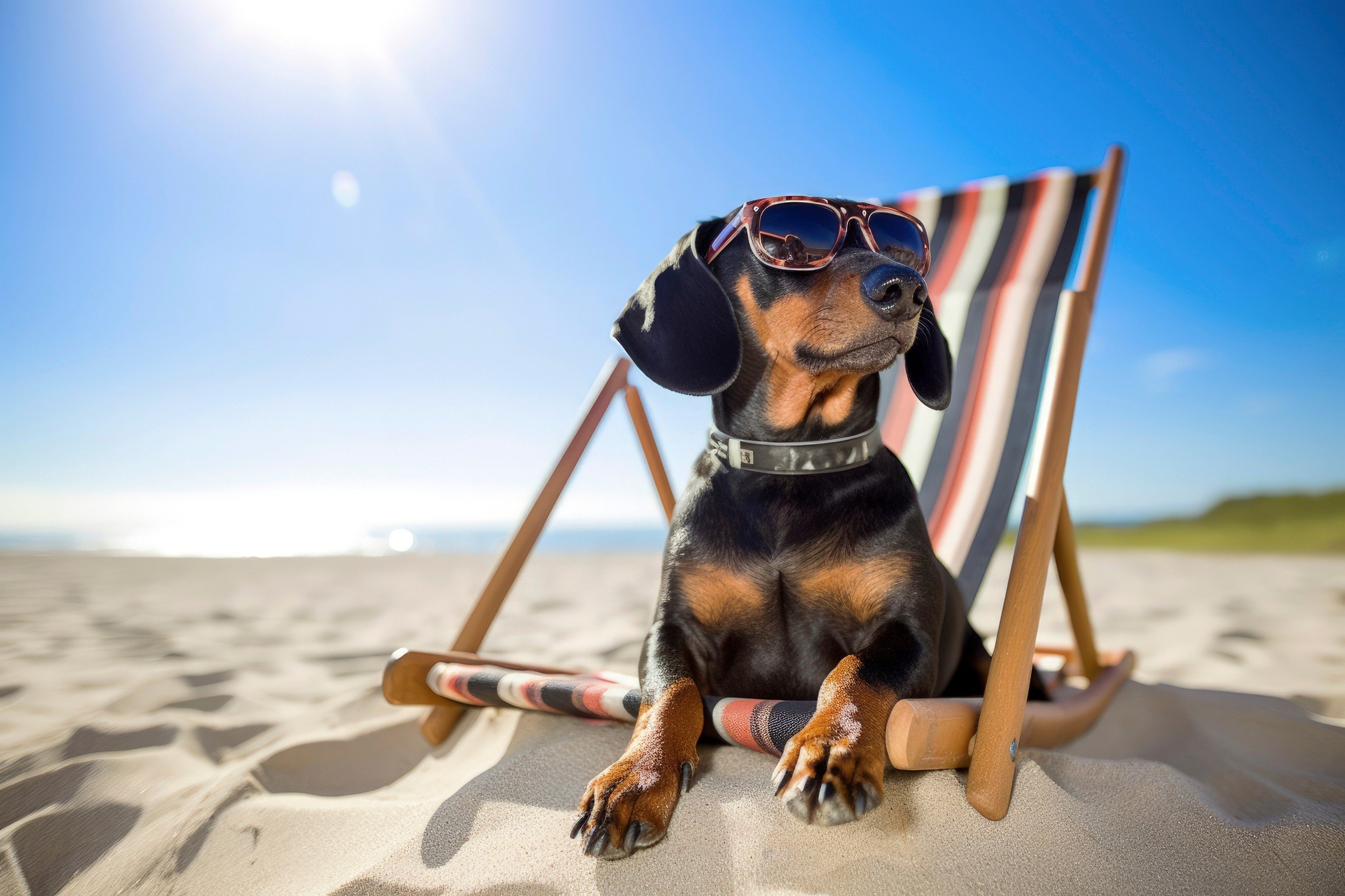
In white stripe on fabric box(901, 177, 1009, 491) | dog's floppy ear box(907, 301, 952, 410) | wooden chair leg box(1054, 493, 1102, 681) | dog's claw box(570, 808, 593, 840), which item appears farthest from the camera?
white stripe on fabric box(901, 177, 1009, 491)

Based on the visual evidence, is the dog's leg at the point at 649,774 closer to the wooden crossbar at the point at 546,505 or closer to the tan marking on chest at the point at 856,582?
the tan marking on chest at the point at 856,582

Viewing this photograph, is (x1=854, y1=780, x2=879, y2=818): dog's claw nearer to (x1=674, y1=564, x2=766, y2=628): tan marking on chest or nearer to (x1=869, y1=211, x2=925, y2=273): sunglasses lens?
(x1=674, y1=564, x2=766, y2=628): tan marking on chest

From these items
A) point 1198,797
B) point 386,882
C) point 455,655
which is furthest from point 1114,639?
point 386,882

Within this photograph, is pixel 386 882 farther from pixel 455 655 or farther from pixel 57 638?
pixel 57 638

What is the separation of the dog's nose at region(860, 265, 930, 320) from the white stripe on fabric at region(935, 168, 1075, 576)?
1.30 metres

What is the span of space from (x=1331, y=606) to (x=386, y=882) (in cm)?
634

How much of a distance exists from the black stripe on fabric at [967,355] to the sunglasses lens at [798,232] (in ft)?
4.09

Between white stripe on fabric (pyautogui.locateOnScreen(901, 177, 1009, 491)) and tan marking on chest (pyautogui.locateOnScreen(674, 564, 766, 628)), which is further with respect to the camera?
white stripe on fabric (pyautogui.locateOnScreen(901, 177, 1009, 491))

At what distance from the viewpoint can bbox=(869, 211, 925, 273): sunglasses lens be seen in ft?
6.49

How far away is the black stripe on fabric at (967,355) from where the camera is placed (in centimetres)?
288

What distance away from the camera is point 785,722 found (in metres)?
1.35

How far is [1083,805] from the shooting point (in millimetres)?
1419

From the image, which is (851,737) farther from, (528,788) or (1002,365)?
(1002,365)

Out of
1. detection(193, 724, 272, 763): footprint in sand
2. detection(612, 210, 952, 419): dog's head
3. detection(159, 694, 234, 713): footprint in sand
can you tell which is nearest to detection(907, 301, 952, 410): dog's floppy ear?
detection(612, 210, 952, 419): dog's head
